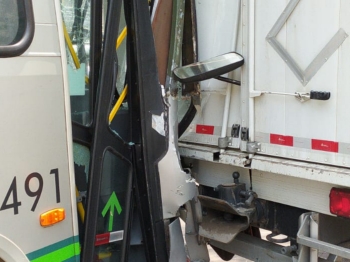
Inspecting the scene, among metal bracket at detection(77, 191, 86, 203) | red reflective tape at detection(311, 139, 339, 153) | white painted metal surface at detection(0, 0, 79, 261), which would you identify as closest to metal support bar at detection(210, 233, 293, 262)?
red reflective tape at detection(311, 139, 339, 153)

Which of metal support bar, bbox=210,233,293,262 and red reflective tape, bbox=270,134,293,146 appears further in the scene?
metal support bar, bbox=210,233,293,262

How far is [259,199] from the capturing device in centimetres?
335

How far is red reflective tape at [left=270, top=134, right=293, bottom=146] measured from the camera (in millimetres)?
3027

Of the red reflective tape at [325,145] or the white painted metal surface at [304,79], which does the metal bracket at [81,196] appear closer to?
the white painted metal surface at [304,79]

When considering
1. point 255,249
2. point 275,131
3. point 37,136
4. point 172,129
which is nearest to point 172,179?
point 172,129

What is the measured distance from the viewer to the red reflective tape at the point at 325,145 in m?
2.82

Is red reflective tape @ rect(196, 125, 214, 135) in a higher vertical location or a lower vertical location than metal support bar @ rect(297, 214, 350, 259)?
higher

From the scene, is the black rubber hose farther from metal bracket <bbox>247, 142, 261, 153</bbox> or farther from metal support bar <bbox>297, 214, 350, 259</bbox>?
metal support bar <bbox>297, 214, 350, 259</bbox>

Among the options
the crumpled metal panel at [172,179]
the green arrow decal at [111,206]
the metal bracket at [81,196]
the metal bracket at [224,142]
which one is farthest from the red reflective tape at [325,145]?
the metal bracket at [81,196]

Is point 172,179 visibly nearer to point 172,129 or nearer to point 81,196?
point 172,129

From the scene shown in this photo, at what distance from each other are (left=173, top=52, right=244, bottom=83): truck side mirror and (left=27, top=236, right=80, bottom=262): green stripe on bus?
1.11 m

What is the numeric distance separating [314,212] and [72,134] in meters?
1.37

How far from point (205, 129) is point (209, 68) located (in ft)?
1.56

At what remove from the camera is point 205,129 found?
3.49 m
